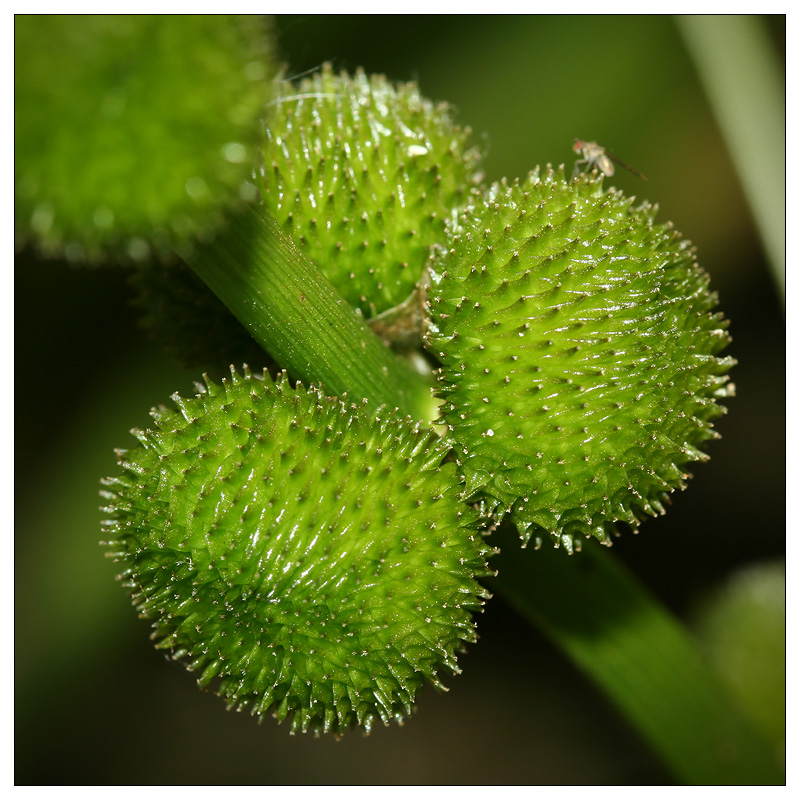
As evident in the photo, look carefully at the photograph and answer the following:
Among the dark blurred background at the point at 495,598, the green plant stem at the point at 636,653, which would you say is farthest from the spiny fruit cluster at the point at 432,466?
the dark blurred background at the point at 495,598

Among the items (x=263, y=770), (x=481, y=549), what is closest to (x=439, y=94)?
(x=481, y=549)

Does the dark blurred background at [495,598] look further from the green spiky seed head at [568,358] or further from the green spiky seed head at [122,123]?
the green spiky seed head at [122,123]

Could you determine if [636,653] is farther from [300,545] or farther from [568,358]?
[300,545]

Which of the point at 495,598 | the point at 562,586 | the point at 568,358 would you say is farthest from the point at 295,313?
the point at 495,598

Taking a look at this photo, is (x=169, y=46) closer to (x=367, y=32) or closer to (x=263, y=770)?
(x=367, y=32)

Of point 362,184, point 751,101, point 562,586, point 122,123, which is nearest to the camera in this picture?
point 122,123

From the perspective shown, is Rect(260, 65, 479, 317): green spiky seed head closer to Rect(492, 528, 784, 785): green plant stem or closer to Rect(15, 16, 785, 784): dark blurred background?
Rect(492, 528, 784, 785): green plant stem
